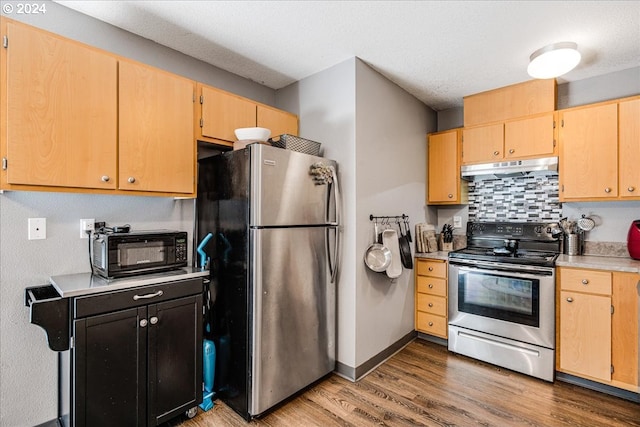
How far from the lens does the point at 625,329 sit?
2.26 metres

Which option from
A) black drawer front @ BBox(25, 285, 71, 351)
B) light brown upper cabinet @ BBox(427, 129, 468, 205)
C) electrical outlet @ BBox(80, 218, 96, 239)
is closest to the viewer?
black drawer front @ BBox(25, 285, 71, 351)

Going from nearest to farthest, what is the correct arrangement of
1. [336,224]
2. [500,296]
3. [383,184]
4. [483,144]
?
[336,224] < [500,296] < [383,184] < [483,144]

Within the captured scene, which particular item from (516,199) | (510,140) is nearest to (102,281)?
(510,140)

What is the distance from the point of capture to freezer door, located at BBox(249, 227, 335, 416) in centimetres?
201

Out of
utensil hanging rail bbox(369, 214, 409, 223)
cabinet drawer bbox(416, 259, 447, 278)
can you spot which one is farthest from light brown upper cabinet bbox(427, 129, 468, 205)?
cabinet drawer bbox(416, 259, 447, 278)

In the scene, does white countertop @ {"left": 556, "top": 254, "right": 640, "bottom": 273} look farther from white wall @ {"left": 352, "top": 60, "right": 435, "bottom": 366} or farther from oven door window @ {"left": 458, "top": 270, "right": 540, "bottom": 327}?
white wall @ {"left": 352, "top": 60, "right": 435, "bottom": 366}

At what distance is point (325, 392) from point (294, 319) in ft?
2.10

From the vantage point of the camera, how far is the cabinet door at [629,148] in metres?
2.45

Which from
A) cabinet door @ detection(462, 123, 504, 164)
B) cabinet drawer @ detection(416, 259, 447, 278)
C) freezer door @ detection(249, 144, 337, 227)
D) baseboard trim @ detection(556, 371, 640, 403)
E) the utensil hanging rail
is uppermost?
cabinet door @ detection(462, 123, 504, 164)

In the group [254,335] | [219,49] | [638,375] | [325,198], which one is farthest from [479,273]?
[219,49]

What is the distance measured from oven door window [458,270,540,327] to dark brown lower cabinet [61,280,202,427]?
2.32 metres

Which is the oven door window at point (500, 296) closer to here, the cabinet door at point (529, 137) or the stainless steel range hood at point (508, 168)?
the stainless steel range hood at point (508, 168)

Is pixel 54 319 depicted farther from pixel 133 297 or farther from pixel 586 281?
pixel 586 281

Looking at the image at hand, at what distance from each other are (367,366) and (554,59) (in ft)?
9.01
